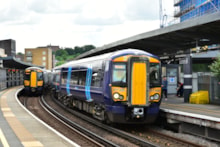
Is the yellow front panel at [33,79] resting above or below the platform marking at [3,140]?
above

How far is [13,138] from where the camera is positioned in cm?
1045

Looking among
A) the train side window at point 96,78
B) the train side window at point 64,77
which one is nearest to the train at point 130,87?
the train side window at point 96,78

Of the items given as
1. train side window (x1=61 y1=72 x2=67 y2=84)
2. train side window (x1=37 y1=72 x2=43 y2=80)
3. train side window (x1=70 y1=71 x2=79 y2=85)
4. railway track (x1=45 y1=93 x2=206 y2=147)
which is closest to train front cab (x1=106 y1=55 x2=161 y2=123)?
railway track (x1=45 y1=93 x2=206 y2=147)

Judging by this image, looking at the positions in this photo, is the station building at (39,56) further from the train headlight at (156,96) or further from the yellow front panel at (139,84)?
the yellow front panel at (139,84)

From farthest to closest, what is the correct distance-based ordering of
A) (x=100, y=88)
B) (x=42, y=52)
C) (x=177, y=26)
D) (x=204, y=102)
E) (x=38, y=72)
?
1. (x=42, y=52)
2. (x=38, y=72)
3. (x=204, y=102)
4. (x=177, y=26)
5. (x=100, y=88)

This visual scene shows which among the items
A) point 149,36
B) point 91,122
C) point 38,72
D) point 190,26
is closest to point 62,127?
point 91,122

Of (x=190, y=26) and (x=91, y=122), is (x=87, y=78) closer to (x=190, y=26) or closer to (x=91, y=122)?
(x=91, y=122)

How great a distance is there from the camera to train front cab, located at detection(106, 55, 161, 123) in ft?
41.1

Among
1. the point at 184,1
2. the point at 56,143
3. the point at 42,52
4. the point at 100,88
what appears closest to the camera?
the point at 56,143

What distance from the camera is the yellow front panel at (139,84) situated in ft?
41.2

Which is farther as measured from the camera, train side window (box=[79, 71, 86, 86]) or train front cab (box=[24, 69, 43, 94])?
train front cab (box=[24, 69, 43, 94])

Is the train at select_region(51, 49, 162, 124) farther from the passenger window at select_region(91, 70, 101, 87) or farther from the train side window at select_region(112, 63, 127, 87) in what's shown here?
the passenger window at select_region(91, 70, 101, 87)

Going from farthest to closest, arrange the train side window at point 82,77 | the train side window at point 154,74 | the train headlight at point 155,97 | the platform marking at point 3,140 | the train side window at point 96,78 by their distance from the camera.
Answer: the train side window at point 82,77 → the train side window at point 96,78 → the train side window at point 154,74 → the train headlight at point 155,97 → the platform marking at point 3,140

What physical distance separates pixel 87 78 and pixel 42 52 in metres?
116
